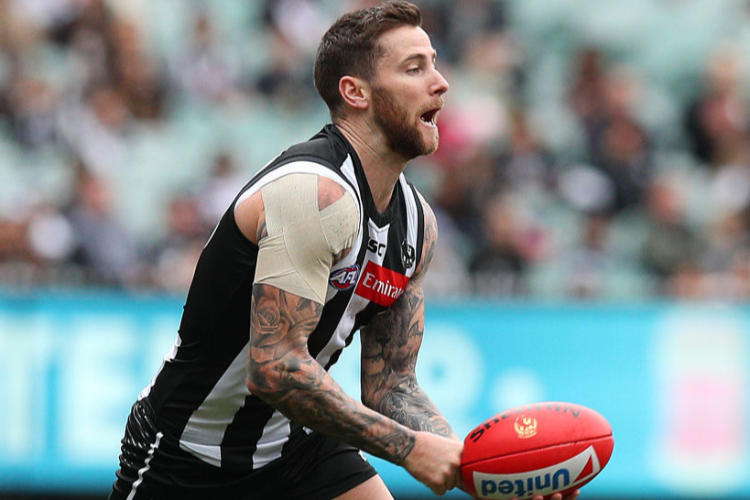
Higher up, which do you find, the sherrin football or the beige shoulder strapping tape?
the beige shoulder strapping tape

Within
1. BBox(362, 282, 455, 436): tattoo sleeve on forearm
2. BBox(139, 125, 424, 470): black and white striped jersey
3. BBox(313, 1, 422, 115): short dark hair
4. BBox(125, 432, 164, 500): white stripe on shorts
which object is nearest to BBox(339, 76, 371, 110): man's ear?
BBox(313, 1, 422, 115): short dark hair

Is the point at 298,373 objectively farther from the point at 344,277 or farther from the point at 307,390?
Answer: the point at 344,277

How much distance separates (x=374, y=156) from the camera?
491 centimetres

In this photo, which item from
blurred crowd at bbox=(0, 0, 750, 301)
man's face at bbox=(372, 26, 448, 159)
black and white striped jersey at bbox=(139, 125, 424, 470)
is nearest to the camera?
black and white striped jersey at bbox=(139, 125, 424, 470)

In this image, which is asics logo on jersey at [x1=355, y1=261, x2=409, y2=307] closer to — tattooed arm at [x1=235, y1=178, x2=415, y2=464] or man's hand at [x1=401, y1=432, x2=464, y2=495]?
tattooed arm at [x1=235, y1=178, x2=415, y2=464]

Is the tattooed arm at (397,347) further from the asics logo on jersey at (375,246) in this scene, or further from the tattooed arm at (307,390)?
the tattooed arm at (307,390)

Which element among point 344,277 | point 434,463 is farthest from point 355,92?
point 434,463

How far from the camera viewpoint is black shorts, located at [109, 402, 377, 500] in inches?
198

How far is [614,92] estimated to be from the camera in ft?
38.8

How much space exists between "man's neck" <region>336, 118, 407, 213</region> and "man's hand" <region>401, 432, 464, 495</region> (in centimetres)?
95

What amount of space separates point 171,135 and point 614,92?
13.8 ft

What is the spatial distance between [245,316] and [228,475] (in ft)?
2.25

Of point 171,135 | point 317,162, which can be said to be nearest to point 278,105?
point 171,135

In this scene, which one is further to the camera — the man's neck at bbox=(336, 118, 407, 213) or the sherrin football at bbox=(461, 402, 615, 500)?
the man's neck at bbox=(336, 118, 407, 213)
